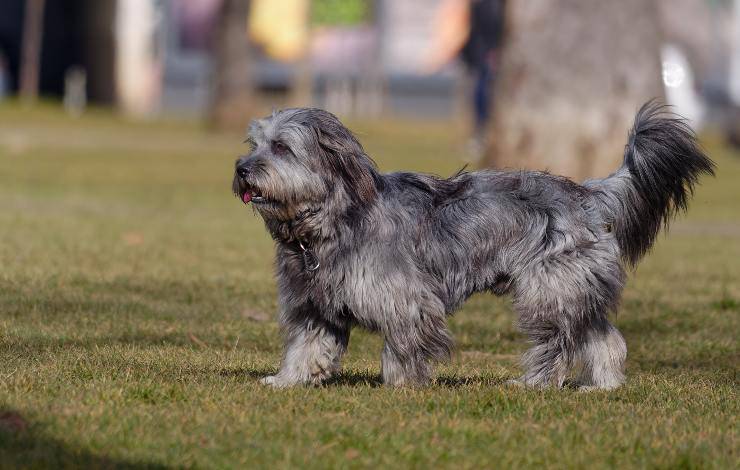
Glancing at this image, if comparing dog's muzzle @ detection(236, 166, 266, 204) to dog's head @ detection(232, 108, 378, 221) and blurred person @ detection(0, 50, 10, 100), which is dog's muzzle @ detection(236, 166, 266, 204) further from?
blurred person @ detection(0, 50, 10, 100)

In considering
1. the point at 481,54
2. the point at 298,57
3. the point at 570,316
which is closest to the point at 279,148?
the point at 570,316

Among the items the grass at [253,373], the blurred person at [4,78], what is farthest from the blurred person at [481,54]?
the blurred person at [4,78]

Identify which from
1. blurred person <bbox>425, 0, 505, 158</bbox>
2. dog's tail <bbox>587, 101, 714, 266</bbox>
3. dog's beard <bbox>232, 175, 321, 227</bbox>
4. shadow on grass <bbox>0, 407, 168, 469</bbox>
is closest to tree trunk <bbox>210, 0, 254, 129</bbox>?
blurred person <bbox>425, 0, 505, 158</bbox>

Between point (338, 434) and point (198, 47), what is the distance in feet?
141

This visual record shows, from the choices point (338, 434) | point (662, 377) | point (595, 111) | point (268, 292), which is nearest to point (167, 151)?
point (595, 111)

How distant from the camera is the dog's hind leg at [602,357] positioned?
7.37m

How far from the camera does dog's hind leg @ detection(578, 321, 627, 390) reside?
737cm

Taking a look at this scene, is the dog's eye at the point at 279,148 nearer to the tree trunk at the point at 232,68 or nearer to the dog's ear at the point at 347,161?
the dog's ear at the point at 347,161

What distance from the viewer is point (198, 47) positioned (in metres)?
48.0

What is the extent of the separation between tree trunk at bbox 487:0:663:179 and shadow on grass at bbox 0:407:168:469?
467 inches

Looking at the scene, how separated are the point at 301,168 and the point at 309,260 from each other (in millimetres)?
453

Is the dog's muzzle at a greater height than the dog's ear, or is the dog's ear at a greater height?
the dog's ear

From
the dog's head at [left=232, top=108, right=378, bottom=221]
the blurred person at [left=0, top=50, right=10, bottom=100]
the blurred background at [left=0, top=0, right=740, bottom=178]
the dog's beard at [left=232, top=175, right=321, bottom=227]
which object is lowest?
the blurred person at [left=0, top=50, right=10, bottom=100]

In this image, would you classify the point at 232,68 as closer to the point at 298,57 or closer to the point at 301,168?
the point at 298,57
